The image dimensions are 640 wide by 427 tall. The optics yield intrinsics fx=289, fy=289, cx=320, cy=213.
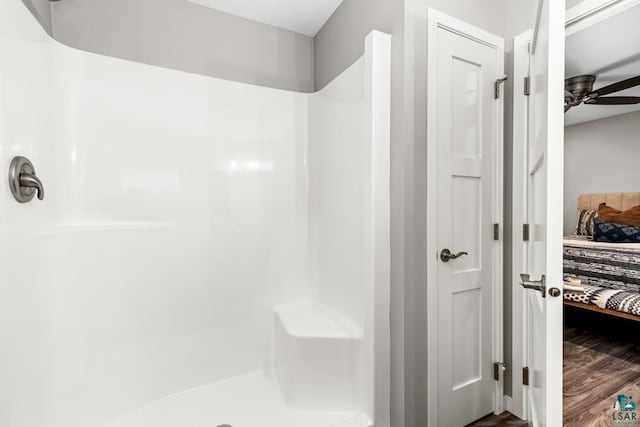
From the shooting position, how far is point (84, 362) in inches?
55.8

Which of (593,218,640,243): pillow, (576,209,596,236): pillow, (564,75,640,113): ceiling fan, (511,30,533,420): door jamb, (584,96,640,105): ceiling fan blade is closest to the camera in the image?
(511,30,533,420): door jamb

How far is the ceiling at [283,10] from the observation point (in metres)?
1.71

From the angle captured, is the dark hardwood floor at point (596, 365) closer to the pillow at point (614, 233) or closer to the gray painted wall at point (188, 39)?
the pillow at point (614, 233)

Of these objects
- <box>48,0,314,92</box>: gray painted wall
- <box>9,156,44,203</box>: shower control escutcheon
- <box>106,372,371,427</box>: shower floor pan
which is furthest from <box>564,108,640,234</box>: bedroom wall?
<box>9,156,44,203</box>: shower control escutcheon

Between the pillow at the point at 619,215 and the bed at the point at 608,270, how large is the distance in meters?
0.04

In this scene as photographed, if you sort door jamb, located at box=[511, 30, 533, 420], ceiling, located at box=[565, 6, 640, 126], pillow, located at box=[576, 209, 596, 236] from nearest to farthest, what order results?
door jamb, located at box=[511, 30, 533, 420]
ceiling, located at box=[565, 6, 640, 126]
pillow, located at box=[576, 209, 596, 236]

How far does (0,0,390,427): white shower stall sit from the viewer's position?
47.9 inches

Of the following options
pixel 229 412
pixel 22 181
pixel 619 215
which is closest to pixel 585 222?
pixel 619 215

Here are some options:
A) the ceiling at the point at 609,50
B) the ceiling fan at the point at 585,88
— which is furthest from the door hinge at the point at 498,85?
the ceiling fan at the point at 585,88

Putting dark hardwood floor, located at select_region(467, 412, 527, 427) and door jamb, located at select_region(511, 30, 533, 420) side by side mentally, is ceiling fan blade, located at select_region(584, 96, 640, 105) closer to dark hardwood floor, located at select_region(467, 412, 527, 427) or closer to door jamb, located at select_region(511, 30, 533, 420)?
door jamb, located at select_region(511, 30, 533, 420)

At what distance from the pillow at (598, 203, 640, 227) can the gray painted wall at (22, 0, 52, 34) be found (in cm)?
410

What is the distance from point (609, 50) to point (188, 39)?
2.69 m

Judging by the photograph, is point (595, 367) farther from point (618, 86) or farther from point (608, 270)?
point (618, 86)

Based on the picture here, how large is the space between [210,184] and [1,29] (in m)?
0.98
